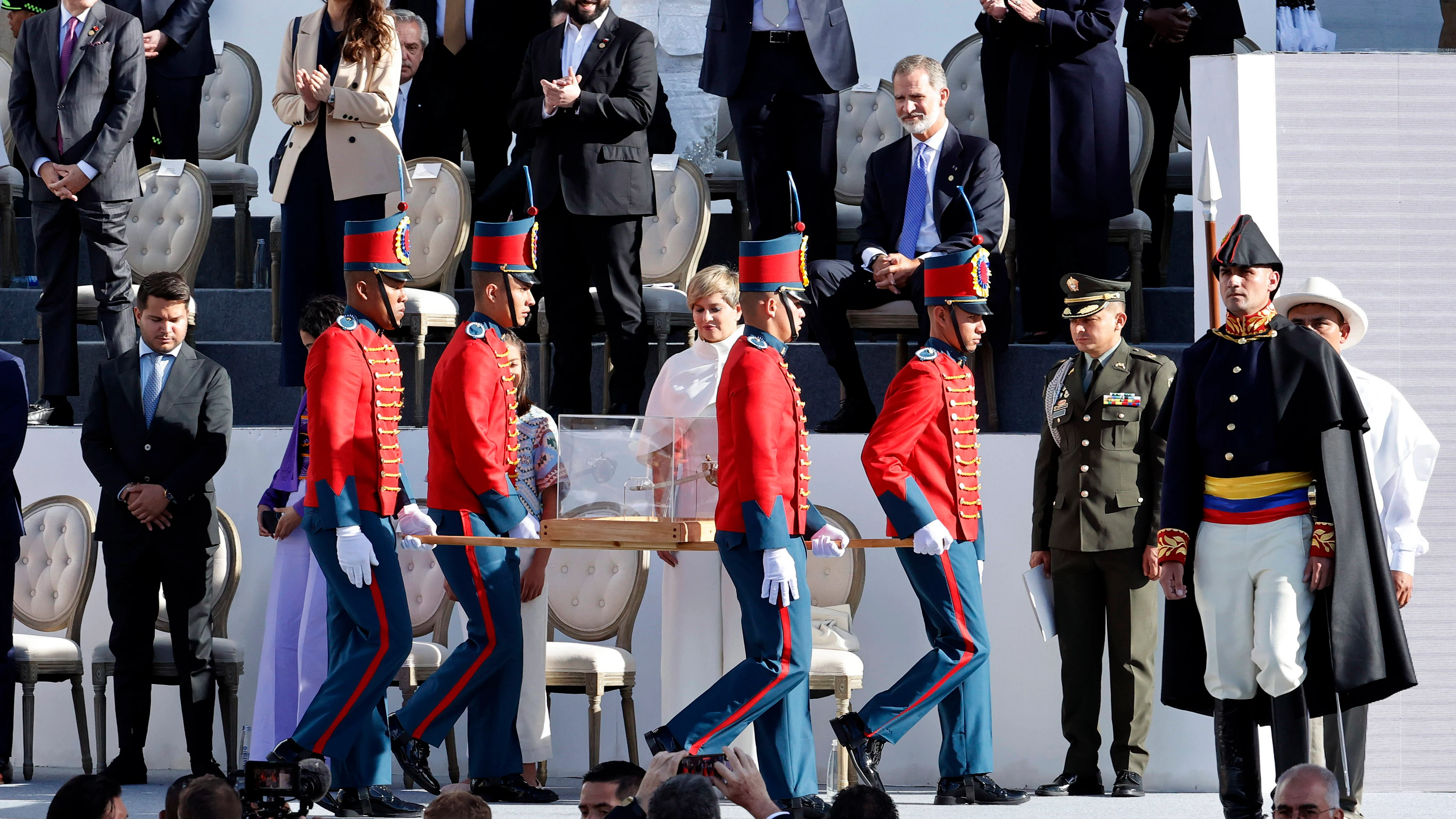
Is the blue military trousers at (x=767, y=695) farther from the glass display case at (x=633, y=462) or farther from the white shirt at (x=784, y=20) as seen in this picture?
the white shirt at (x=784, y=20)

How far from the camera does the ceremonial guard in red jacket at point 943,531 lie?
5398 mm

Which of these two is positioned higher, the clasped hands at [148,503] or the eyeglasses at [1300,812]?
the clasped hands at [148,503]

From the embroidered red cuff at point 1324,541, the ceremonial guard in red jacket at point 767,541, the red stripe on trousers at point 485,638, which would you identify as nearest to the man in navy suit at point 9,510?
the red stripe on trousers at point 485,638

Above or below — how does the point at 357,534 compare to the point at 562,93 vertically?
below

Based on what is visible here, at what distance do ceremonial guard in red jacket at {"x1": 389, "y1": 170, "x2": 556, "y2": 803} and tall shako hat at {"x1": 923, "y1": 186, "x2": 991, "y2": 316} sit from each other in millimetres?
1174

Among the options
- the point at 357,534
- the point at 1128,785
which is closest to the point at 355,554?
the point at 357,534

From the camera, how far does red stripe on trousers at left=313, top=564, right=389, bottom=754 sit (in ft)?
17.2

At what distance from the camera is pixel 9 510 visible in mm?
6152

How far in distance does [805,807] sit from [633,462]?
1047 millimetres

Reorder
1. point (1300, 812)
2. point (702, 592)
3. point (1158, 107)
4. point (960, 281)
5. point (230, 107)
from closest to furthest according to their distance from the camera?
1. point (1300, 812)
2. point (960, 281)
3. point (702, 592)
4. point (1158, 107)
5. point (230, 107)

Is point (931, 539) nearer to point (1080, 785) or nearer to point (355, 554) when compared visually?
point (1080, 785)

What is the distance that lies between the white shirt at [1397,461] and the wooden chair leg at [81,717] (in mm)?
4023

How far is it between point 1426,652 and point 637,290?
9.47 feet

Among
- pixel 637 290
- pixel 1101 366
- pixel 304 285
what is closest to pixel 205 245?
pixel 304 285
